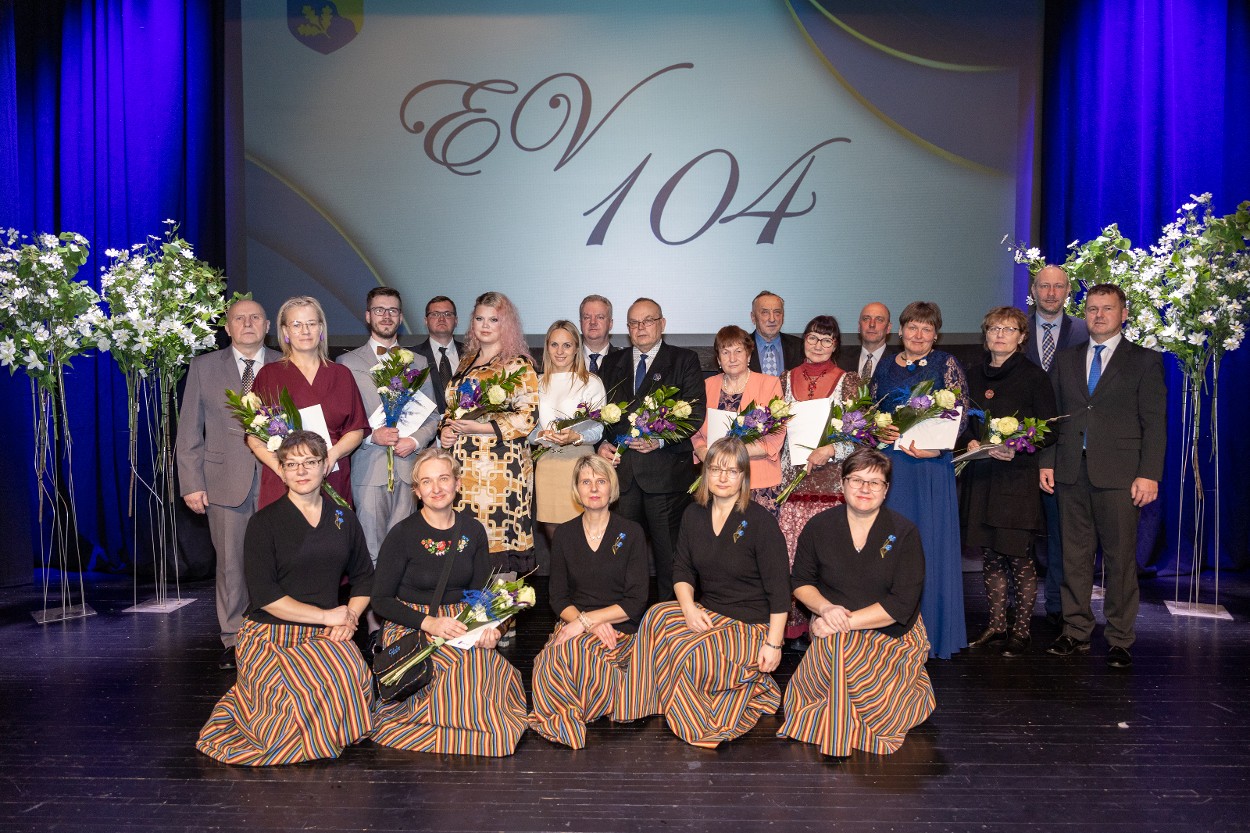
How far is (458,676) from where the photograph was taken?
337cm

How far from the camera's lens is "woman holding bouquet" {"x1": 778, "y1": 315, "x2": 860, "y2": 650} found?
4293 millimetres

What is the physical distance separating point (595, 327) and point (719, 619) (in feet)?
5.74

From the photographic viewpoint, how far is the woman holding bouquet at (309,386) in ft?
13.5

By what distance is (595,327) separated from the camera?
4793 millimetres

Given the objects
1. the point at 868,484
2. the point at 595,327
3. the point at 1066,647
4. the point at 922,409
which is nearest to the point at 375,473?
the point at 595,327

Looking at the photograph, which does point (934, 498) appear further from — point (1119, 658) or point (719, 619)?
point (719, 619)

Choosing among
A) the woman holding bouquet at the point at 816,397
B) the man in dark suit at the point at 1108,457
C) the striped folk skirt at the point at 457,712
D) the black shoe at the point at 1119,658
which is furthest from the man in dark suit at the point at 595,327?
the black shoe at the point at 1119,658

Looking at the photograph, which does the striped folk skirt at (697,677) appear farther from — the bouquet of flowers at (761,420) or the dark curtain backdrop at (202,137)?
the dark curtain backdrop at (202,137)

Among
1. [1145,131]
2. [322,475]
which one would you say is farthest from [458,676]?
[1145,131]

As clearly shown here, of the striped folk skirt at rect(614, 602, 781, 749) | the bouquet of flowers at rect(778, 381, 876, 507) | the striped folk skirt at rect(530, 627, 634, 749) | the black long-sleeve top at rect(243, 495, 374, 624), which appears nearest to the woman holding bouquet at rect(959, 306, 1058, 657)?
the bouquet of flowers at rect(778, 381, 876, 507)

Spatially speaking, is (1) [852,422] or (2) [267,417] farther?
(1) [852,422]

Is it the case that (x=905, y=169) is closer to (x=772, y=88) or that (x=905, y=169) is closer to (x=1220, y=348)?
(x=772, y=88)

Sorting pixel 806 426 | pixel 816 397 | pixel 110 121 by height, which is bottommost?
pixel 806 426

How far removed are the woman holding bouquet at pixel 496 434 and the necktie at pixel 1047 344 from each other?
105 inches
